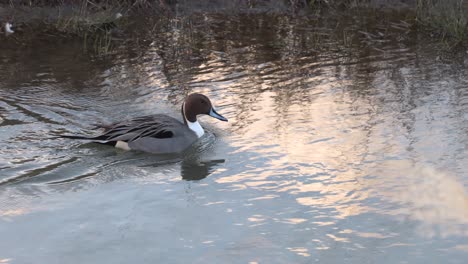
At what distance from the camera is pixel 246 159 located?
6.38 metres

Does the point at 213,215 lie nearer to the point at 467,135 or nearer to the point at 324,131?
the point at 324,131

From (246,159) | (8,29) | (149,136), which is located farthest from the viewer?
(8,29)

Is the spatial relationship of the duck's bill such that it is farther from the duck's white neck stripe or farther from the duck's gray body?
the duck's gray body

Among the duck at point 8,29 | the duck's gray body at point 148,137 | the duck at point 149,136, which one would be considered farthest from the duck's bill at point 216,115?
the duck at point 8,29

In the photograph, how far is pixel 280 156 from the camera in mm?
6395

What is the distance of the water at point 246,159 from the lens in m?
4.74

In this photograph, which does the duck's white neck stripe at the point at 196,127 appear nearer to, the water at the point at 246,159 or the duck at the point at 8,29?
the water at the point at 246,159

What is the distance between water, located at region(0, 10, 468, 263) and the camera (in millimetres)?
4738

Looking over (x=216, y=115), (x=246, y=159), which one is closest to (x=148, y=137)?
(x=216, y=115)

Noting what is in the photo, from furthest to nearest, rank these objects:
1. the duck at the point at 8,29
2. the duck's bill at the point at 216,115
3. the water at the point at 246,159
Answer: the duck at the point at 8,29, the duck's bill at the point at 216,115, the water at the point at 246,159

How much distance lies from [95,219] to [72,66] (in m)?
5.36

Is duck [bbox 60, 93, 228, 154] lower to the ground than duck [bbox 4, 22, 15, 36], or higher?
lower

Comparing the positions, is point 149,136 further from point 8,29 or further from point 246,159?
point 8,29

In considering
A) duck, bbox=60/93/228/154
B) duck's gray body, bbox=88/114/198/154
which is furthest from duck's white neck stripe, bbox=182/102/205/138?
duck's gray body, bbox=88/114/198/154
